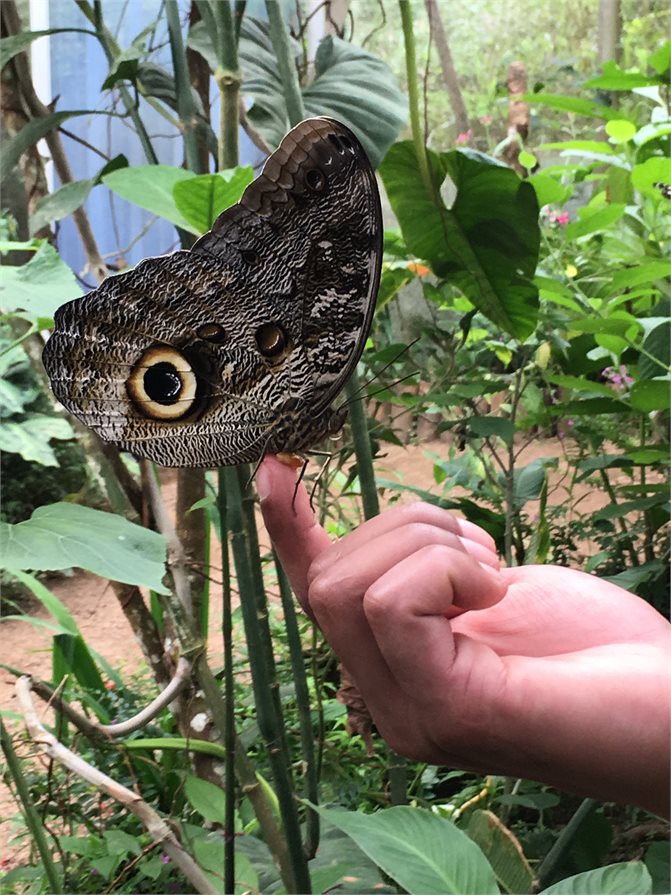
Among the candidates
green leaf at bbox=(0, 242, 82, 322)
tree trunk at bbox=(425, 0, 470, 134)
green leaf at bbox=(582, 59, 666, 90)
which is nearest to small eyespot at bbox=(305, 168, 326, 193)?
green leaf at bbox=(0, 242, 82, 322)

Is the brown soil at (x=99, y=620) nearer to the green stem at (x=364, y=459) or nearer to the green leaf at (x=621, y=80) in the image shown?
the green leaf at (x=621, y=80)

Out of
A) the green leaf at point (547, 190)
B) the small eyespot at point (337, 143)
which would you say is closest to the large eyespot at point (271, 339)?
the small eyespot at point (337, 143)

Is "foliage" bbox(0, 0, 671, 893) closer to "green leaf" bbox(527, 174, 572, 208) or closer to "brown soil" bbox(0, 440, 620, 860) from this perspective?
"green leaf" bbox(527, 174, 572, 208)

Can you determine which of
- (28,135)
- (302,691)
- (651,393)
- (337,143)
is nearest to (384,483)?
(651,393)

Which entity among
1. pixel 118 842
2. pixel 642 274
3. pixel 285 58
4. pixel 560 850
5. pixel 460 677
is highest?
pixel 285 58

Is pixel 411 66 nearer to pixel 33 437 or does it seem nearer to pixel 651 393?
pixel 651 393

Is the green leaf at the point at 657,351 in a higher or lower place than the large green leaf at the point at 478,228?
lower

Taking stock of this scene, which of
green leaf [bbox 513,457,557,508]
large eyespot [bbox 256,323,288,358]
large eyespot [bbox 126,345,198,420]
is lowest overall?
green leaf [bbox 513,457,557,508]
